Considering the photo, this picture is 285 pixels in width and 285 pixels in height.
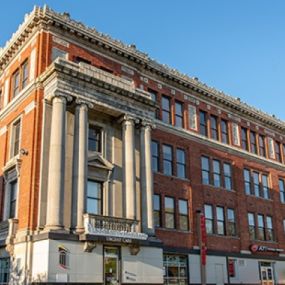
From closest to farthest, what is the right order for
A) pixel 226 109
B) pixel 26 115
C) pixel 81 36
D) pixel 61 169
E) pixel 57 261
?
1. pixel 57 261
2. pixel 61 169
3. pixel 26 115
4. pixel 81 36
5. pixel 226 109

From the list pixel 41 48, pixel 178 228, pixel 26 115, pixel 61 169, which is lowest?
pixel 178 228

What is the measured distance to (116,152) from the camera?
29875 millimetres

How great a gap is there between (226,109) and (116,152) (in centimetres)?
1538

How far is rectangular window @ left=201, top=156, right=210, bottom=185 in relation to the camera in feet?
121

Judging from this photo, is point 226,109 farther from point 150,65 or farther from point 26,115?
point 26,115

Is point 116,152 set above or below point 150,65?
below

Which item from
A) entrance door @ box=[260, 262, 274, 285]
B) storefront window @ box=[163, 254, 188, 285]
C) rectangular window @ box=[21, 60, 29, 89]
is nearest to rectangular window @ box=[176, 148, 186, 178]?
storefront window @ box=[163, 254, 188, 285]

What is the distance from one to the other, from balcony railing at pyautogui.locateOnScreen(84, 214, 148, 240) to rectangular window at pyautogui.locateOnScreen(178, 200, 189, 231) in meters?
6.58

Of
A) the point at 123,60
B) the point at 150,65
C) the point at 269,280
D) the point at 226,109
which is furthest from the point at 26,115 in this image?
the point at 269,280

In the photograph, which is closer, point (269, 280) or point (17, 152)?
point (17, 152)

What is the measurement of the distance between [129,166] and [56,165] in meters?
5.27

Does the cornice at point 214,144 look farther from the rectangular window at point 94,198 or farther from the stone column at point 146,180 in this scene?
the rectangular window at point 94,198

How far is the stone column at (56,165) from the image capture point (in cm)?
2456

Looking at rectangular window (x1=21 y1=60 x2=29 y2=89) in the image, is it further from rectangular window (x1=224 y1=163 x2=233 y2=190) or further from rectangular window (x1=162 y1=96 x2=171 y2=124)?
rectangular window (x1=224 y1=163 x2=233 y2=190)
